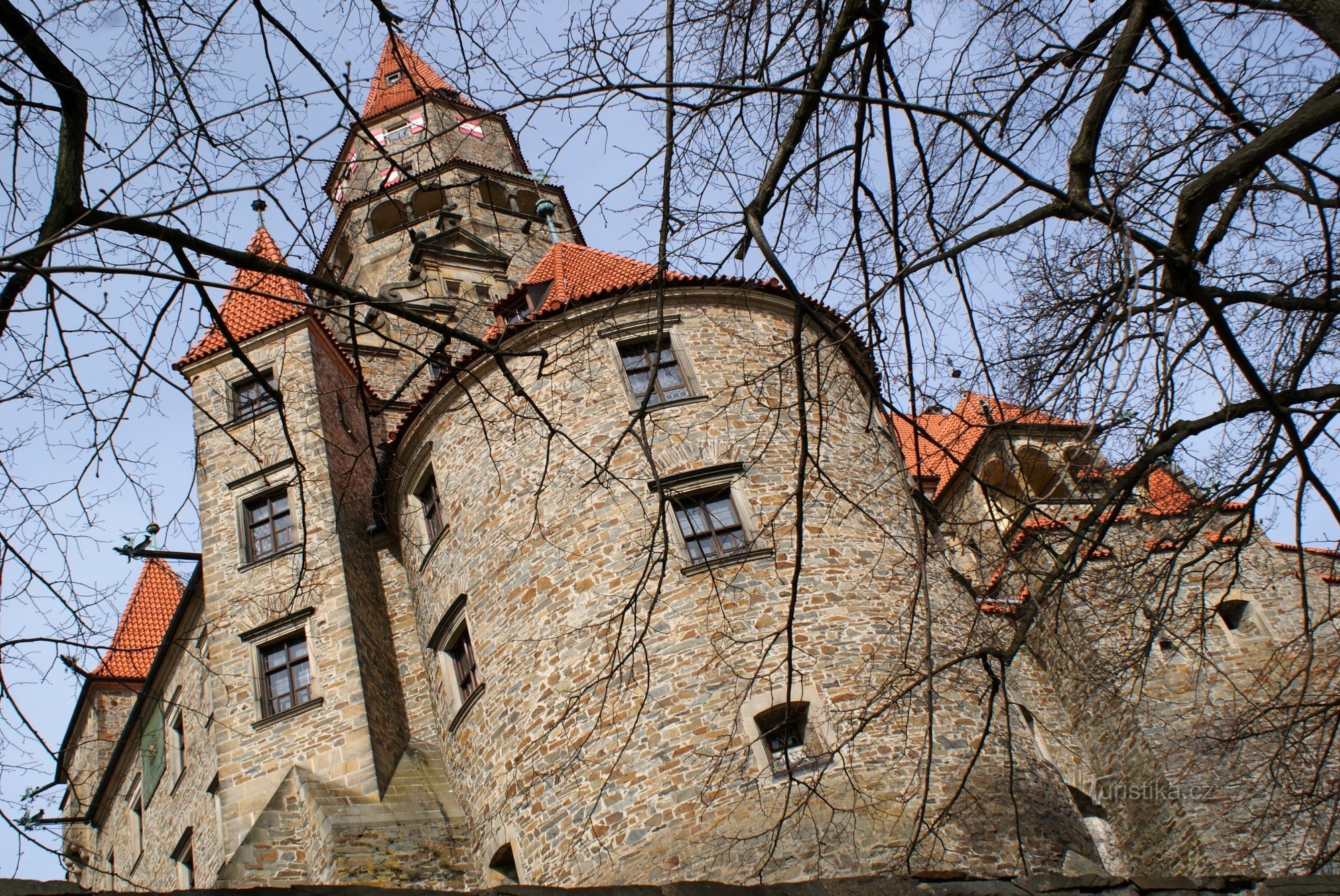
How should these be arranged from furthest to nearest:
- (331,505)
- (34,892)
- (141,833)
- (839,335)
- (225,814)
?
(141,833)
(331,505)
(225,814)
(839,335)
(34,892)

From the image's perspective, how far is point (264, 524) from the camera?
16.7 metres

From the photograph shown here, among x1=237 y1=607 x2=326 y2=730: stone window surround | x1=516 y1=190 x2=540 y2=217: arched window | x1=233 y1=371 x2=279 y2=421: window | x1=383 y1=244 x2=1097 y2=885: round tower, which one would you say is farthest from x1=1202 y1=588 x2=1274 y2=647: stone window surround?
x1=516 y1=190 x2=540 y2=217: arched window

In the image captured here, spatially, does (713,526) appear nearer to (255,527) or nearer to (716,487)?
(716,487)

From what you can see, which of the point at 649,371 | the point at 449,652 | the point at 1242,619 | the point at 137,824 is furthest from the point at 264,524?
the point at 1242,619

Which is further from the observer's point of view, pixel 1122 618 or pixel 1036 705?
pixel 1036 705

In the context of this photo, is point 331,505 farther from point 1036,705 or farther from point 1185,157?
point 1185,157

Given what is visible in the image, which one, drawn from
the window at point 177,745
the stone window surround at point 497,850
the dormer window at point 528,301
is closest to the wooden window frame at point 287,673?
the stone window surround at point 497,850

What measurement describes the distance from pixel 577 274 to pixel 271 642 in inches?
258

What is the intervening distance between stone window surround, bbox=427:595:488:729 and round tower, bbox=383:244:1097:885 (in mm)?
31

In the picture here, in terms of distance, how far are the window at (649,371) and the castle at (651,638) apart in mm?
50

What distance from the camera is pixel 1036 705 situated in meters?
15.7

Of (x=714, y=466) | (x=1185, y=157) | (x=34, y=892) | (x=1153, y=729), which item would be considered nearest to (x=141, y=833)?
A: (x=714, y=466)

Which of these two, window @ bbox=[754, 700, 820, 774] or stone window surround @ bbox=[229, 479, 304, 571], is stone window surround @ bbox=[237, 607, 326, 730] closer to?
stone window surround @ bbox=[229, 479, 304, 571]

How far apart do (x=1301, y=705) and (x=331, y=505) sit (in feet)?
41.1
